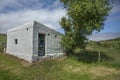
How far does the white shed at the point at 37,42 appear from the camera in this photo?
24500 millimetres

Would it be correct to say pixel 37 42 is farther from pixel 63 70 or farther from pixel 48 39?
pixel 63 70

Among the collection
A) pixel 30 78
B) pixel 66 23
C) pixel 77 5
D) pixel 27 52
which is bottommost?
pixel 30 78

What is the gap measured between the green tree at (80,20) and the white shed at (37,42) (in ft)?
5.77

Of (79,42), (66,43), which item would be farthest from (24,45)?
(79,42)

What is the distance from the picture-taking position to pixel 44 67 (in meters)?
21.3

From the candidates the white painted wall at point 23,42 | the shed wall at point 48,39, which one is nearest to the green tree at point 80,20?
the shed wall at point 48,39

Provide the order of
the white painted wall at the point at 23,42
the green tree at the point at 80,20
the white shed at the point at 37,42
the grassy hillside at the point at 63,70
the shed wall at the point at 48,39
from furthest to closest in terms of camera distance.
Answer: the white painted wall at the point at 23,42 < the shed wall at the point at 48,39 < the white shed at the point at 37,42 < the green tree at the point at 80,20 < the grassy hillside at the point at 63,70

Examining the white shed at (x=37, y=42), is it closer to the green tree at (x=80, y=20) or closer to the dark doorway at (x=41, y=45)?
the dark doorway at (x=41, y=45)

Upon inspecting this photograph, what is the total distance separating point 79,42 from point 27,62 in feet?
23.4

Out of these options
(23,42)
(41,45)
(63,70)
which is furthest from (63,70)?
(23,42)

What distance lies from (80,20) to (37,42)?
6.21 meters

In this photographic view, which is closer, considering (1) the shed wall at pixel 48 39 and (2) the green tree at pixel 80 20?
(2) the green tree at pixel 80 20

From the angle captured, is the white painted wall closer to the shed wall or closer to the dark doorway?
the shed wall

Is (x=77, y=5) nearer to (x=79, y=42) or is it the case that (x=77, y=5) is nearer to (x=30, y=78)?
(x=79, y=42)
